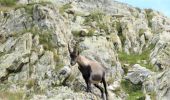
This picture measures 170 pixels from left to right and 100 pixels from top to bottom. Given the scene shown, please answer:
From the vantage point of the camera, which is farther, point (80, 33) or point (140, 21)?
point (140, 21)

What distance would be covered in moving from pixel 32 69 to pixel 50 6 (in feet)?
30.0

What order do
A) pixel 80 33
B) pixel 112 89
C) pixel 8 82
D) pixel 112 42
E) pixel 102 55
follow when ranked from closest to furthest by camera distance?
pixel 8 82 → pixel 112 89 → pixel 102 55 → pixel 80 33 → pixel 112 42

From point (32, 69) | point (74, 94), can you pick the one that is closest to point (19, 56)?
point (32, 69)

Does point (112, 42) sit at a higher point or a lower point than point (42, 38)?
lower

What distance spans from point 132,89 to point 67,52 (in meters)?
6.83

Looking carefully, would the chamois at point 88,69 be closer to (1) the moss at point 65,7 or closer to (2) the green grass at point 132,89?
(2) the green grass at point 132,89

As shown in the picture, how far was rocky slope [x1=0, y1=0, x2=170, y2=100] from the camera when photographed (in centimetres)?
3488

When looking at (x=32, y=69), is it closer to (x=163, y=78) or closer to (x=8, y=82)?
(x=8, y=82)

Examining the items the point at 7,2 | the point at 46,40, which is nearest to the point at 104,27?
the point at 7,2

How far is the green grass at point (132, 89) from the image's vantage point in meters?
38.9

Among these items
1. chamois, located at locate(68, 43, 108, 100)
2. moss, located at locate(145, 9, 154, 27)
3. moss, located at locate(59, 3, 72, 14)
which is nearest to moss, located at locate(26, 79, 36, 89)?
chamois, located at locate(68, 43, 108, 100)

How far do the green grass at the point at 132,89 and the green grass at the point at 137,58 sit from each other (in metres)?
4.02

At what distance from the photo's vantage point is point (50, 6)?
43844 mm

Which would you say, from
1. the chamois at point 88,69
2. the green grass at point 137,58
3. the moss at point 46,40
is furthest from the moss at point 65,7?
the chamois at point 88,69
